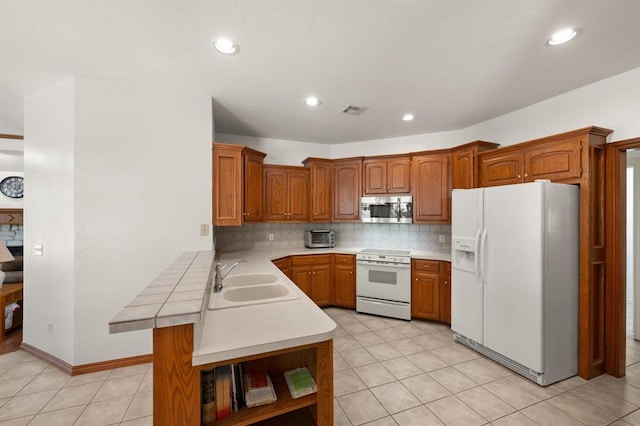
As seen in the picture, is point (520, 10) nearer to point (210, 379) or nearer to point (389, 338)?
point (210, 379)

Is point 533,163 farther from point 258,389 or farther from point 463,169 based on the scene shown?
point 258,389

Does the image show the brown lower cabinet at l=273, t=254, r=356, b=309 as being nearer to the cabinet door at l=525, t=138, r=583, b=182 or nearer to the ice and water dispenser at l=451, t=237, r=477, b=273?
the ice and water dispenser at l=451, t=237, r=477, b=273

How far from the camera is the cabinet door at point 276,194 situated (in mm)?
3984

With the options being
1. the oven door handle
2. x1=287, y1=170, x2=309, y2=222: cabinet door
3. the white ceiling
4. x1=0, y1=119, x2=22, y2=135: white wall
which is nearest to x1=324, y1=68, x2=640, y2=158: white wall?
the white ceiling

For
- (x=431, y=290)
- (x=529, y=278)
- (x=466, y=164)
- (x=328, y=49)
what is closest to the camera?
(x=328, y=49)

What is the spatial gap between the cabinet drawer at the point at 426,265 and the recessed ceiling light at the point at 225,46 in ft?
10.4

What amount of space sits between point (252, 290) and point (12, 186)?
464 centimetres

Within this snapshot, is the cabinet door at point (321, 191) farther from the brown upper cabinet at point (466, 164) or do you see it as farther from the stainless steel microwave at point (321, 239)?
the brown upper cabinet at point (466, 164)

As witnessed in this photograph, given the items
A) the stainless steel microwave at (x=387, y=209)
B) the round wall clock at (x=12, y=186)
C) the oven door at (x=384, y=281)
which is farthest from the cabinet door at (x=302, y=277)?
the round wall clock at (x=12, y=186)

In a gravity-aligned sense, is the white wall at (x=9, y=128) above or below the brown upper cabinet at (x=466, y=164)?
above

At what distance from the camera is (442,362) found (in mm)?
2617

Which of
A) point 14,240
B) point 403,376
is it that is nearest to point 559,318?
point 403,376

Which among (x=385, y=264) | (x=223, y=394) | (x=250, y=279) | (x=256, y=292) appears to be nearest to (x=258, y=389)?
(x=223, y=394)

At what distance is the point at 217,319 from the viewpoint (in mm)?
1371
